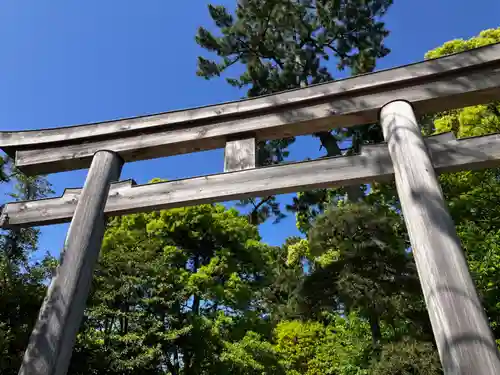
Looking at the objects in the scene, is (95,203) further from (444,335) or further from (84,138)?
(444,335)

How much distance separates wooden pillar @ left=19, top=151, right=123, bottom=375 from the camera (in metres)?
2.60

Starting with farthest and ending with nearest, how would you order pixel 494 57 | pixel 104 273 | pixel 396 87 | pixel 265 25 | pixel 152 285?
pixel 265 25, pixel 152 285, pixel 104 273, pixel 396 87, pixel 494 57

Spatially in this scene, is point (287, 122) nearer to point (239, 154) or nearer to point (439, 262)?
point (239, 154)

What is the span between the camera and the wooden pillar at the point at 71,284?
260 cm

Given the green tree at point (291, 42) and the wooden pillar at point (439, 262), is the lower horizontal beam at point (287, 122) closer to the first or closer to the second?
the wooden pillar at point (439, 262)

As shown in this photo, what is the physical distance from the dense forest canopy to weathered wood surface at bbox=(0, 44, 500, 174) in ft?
11.0

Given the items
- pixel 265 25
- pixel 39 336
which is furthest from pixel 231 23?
pixel 39 336

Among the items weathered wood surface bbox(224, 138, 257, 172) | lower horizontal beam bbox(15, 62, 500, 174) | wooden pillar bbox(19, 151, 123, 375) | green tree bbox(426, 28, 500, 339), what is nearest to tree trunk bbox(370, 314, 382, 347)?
green tree bbox(426, 28, 500, 339)

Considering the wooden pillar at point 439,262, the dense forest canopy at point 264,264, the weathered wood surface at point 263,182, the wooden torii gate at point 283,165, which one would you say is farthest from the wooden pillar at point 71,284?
the dense forest canopy at point 264,264

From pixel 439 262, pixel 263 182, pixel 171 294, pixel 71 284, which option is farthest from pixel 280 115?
pixel 171 294

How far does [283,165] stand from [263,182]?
230 millimetres

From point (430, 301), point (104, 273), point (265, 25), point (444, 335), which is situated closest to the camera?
point (444, 335)

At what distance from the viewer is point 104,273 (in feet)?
26.2

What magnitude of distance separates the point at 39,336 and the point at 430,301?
2670 millimetres
